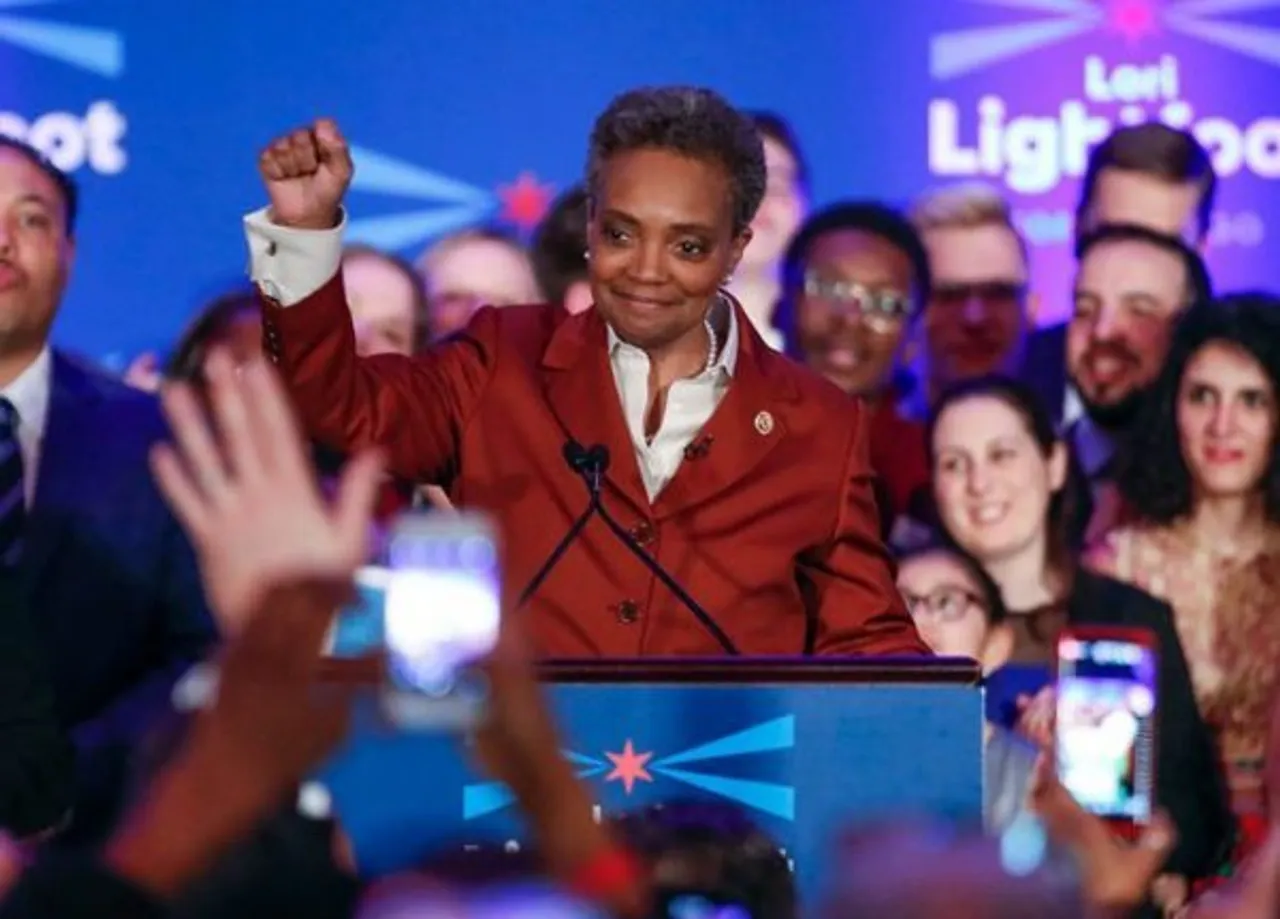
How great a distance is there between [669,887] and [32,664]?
111 cm

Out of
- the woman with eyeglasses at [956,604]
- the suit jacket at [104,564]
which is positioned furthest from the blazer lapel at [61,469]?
the woman with eyeglasses at [956,604]

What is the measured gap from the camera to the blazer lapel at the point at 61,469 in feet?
→ 13.2

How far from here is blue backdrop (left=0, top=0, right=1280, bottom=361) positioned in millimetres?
5441

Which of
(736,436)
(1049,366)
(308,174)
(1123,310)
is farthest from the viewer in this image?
(1049,366)

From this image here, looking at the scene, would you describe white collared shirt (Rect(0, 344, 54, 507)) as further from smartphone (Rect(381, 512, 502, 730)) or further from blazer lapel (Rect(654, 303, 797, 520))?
smartphone (Rect(381, 512, 502, 730))

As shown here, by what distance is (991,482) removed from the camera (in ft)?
16.0

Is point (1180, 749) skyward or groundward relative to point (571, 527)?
groundward

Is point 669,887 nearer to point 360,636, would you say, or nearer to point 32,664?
point 360,636

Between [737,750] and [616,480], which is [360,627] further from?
[616,480]

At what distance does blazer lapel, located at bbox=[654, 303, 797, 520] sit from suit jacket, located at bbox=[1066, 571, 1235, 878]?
4.73 ft

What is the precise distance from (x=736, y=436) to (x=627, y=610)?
0.93ft

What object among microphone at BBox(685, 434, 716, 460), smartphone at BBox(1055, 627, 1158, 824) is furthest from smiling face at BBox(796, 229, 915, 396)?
microphone at BBox(685, 434, 716, 460)

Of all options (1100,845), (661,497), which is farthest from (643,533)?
(1100,845)

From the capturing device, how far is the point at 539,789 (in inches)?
71.8
